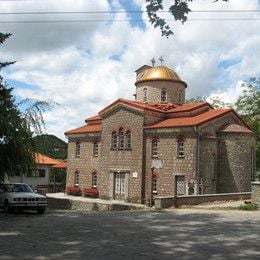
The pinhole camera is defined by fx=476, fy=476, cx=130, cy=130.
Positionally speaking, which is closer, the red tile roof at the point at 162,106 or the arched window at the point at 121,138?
the red tile roof at the point at 162,106

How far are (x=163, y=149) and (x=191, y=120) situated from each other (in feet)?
10.5

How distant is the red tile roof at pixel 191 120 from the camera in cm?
3662

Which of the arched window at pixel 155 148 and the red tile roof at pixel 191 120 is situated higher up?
the red tile roof at pixel 191 120

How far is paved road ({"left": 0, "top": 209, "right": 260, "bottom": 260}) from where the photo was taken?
1092cm

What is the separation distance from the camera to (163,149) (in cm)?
3803

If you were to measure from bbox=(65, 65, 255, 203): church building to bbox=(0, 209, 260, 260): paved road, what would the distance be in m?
17.1

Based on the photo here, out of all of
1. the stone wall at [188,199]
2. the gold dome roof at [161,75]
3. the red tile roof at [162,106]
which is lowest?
the stone wall at [188,199]

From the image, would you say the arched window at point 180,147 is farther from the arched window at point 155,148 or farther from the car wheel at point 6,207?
the car wheel at point 6,207

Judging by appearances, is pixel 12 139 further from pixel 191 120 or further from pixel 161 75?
pixel 161 75

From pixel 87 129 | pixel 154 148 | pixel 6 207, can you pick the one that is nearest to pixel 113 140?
pixel 154 148

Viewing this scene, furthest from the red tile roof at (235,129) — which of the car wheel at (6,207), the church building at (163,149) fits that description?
the car wheel at (6,207)

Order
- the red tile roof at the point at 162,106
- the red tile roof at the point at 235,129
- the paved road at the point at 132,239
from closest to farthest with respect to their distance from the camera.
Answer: the paved road at the point at 132,239
the red tile roof at the point at 235,129
the red tile roof at the point at 162,106

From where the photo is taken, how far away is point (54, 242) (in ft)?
41.1

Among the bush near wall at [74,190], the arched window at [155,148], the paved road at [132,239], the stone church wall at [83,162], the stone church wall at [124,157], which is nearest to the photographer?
the paved road at [132,239]
